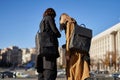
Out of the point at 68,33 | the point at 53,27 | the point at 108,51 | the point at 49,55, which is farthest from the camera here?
the point at 108,51

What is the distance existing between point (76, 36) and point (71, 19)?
1.28ft

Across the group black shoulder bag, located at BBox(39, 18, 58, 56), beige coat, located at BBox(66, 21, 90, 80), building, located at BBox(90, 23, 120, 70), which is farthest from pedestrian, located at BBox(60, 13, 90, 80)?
building, located at BBox(90, 23, 120, 70)

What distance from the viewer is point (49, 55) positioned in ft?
21.7

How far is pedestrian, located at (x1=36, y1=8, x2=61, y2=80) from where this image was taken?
664 centimetres

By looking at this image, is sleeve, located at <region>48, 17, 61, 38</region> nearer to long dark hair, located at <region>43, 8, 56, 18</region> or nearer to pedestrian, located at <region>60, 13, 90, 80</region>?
long dark hair, located at <region>43, 8, 56, 18</region>

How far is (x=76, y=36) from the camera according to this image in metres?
6.87

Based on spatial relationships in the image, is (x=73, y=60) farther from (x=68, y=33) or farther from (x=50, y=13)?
(x=50, y=13)

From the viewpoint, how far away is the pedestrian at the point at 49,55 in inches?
261

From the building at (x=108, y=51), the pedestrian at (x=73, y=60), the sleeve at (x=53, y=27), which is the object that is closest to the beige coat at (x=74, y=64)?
the pedestrian at (x=73, y=60)

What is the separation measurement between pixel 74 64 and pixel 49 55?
66cm

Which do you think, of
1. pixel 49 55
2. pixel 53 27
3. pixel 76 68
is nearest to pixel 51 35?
pixel 53 27

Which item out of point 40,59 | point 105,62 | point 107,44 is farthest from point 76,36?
point 107,44

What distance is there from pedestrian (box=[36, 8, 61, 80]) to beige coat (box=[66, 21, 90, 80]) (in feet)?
1.07

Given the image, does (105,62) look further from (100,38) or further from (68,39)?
(68,39)
